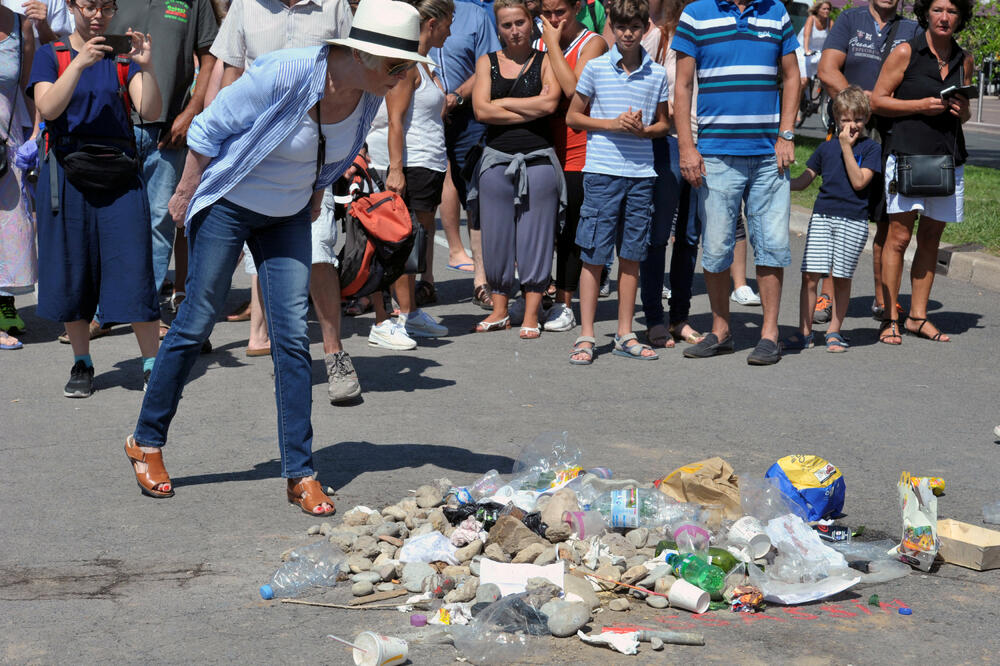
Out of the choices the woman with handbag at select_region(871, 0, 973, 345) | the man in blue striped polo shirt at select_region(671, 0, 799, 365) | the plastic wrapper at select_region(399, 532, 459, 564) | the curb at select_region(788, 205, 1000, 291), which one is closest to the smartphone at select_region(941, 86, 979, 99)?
the woman with handbag at select_region(871, 0, 973, 345)

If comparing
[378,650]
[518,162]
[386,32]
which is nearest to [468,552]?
[378,650]

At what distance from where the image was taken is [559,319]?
8695 mm

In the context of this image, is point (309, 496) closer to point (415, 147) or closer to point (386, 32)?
point (386, 32)

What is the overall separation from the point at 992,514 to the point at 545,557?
1953 millimetres

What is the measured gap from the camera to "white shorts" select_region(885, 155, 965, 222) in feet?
27.3

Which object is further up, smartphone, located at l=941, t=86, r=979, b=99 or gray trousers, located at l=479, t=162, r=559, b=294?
smartphone, located at l=941, t=86, r=979, b=99

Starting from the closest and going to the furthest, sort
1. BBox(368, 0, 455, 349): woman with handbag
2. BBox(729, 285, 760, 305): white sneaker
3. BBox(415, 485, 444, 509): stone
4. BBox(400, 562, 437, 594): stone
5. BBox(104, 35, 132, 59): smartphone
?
BBox(400, 562, 437, 594): stone → BBox(415, 485, 444, 509): stone → BBox(104, 35, 132, 59): smartphone → BBox(368, 0, 455, 349): woman with handbag → BBox(729, 285, 760, 305): white sneaker

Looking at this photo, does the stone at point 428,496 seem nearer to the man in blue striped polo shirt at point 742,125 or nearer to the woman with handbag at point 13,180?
the man in blue striped polo shirt at point 742,125

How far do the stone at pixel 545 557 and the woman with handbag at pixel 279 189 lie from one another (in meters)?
1.03

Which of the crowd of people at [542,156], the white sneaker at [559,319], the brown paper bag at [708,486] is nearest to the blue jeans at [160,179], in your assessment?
the crowd of people at [542,156]

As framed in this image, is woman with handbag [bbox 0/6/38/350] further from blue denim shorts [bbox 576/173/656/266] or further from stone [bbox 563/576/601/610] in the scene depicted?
stone [bbox 563/576/601/610]

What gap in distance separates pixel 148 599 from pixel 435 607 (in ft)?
3.17

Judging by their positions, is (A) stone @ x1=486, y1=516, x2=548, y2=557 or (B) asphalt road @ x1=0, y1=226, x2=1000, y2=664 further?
(A) stone @ x1=486, y1=516, x2=548, y2=557

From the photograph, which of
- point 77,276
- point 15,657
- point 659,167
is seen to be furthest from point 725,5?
point 15,657
